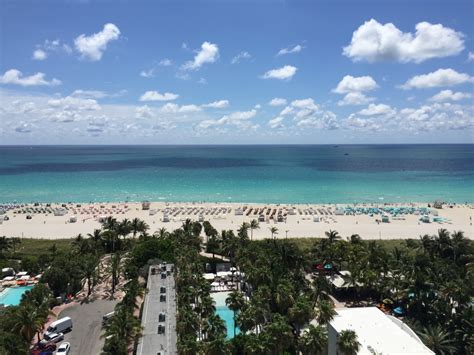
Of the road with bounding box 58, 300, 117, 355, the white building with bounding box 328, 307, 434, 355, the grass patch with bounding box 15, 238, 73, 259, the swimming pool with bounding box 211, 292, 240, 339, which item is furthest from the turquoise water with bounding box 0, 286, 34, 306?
the white building with bounding box 328, 307, 434, 355

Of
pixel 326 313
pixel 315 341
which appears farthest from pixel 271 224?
pixel 315 341

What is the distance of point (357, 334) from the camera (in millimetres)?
19891

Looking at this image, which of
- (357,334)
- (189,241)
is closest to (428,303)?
(357,334)

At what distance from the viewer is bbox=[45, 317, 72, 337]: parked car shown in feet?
84.1

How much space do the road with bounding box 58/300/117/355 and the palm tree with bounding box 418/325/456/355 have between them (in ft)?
71.8

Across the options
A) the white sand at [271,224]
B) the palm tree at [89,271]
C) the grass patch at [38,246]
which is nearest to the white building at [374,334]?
the palm tree at [89,271]

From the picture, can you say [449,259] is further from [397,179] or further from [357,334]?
[397,179]

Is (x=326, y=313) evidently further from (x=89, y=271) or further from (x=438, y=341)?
(x=89, y=271)

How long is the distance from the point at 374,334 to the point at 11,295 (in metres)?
33.1

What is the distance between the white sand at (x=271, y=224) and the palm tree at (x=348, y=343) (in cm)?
3361

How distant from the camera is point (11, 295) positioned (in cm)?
3400

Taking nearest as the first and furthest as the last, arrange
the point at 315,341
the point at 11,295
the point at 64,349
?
the point at 315,341 < the point at 64,349 < the point at 11,295

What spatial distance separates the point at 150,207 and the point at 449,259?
192 feet

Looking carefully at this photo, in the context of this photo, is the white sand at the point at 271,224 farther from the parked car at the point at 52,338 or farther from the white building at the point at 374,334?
the parked car at the point at 52,338
